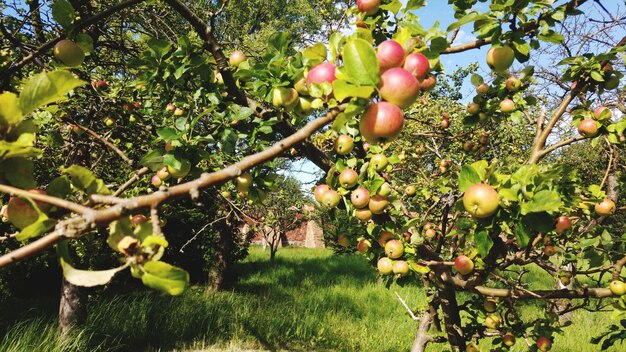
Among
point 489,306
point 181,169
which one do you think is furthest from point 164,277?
point 489,306

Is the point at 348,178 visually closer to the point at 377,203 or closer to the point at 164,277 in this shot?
the point at 377,203

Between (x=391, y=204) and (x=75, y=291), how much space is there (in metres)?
4.64

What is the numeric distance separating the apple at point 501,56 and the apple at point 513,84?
19.1 inches

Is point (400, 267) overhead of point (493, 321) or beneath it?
overhead

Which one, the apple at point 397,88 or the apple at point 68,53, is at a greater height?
the apple at point 68,53

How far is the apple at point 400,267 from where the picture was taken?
5.10ft

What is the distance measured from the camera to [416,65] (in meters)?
0.84

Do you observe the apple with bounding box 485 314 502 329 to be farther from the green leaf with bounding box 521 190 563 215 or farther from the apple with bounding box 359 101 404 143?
the apple with bounding box 359 101 404 143

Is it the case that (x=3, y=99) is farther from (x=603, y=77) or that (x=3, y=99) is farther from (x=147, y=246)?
(x=603, y=77)

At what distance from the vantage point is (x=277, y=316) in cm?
609

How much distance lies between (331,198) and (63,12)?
102 centimetres

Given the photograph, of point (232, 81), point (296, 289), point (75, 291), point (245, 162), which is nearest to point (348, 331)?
point (296, 289)

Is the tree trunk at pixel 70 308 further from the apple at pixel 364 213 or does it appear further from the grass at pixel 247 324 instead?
the apple at pixel 364 213

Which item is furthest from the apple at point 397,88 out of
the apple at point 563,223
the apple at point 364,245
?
the apple at point 563,223
